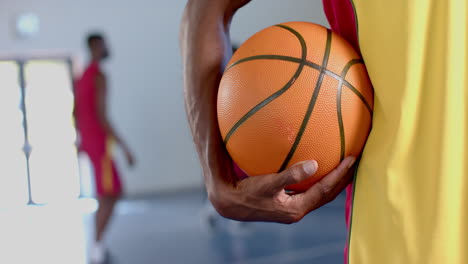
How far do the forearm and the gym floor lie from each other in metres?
2.38

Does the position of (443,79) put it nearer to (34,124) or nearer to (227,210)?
(227,210)

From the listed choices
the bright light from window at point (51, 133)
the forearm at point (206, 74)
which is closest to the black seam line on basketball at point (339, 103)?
the forearm at point (206, 74)

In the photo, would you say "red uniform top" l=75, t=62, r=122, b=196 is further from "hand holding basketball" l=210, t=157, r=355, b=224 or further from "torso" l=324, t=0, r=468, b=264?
"torso" l=324, t=0, r=468, b=264

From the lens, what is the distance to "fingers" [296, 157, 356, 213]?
0.69 metres

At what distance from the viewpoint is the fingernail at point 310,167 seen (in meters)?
0.67

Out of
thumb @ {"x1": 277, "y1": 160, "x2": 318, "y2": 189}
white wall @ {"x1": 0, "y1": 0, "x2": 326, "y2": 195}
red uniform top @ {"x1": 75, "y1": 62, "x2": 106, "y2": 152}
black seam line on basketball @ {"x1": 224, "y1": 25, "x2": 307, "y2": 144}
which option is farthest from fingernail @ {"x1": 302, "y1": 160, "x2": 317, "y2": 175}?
white wall @ {"x1": 0, "y1": 0, "x2": 326, "y2": 195}

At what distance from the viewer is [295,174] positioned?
2.15 ft

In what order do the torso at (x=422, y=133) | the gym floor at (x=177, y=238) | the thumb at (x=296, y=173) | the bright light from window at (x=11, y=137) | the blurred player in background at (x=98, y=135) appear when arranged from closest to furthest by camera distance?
the torso at (x=422, y=133)
the thumb at (x=296, y=173)
the blurred player in background at (x=98, y=135)
the gym floor at (x=177, y=238)
the bright light from window at (x=11, y=137)

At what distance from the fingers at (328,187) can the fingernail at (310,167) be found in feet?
0.10

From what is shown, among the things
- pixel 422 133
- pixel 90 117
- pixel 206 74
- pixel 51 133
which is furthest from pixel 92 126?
pixel 51 133

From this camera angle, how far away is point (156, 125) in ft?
20.9

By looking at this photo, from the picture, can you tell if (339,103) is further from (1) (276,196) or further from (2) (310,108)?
(1) (276,196)

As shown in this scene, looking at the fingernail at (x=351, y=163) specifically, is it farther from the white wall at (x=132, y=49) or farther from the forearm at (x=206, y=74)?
the white wall at (x=132, y=49)

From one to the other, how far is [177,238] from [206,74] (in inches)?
127
